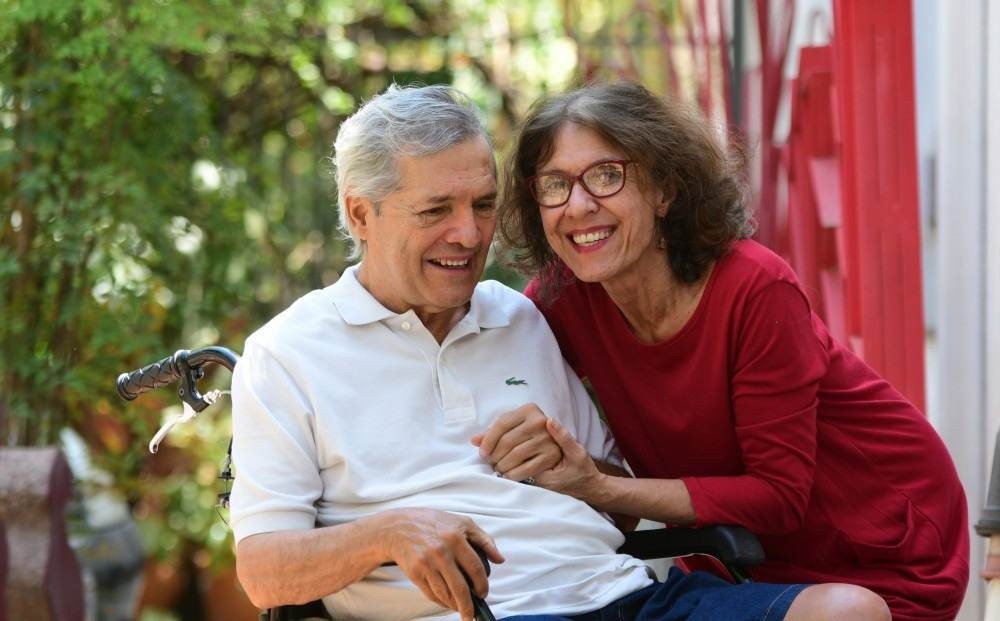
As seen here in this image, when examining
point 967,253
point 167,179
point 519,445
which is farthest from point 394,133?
point 167,179

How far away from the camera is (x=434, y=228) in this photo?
92.5 inches

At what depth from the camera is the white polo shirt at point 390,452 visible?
87.0 inches

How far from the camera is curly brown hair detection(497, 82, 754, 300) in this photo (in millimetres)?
2373

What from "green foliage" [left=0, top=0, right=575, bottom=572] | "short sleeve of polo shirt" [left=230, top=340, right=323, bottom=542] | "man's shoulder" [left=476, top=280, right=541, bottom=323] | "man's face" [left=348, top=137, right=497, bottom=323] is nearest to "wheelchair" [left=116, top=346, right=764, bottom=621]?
"short sleeve of polo shirt" [left=230, top=340, right=323, bottom=542]

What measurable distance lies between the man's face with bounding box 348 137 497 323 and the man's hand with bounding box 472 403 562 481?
0.73 feet

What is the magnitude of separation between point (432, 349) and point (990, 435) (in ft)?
4.43

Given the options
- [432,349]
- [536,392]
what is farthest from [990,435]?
[432,349]

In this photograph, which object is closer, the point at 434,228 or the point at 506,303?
the point at 434,228

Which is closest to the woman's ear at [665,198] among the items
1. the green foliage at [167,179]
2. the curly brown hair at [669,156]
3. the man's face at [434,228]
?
the curly brown hair at [669,156]

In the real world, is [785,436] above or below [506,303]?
below

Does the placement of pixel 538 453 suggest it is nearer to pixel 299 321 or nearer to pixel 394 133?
pixel 299 321

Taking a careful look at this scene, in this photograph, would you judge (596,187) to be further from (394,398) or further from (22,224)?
(22,224)

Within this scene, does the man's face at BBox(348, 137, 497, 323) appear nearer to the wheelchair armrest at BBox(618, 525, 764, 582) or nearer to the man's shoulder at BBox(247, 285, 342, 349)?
the man's shoulder at BBox(247, 285, 342, 349)

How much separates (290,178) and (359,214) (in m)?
3.27
